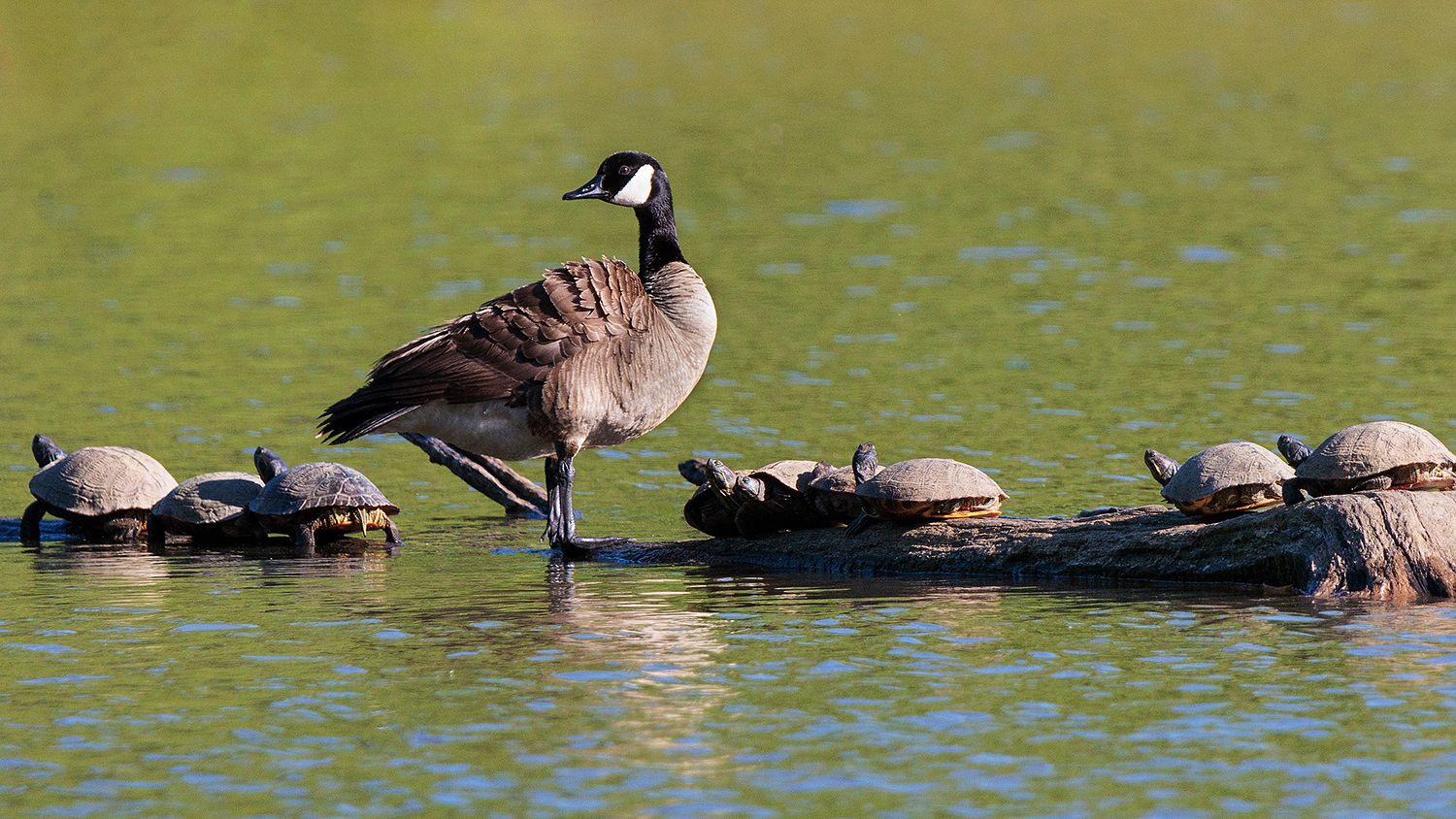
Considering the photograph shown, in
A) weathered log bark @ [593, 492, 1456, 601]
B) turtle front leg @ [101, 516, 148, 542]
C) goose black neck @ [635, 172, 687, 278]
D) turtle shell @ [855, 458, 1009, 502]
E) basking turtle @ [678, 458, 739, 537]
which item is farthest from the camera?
turtle front leg @ [101, 516, 148, 542]

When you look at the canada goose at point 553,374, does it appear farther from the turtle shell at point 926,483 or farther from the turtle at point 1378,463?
the turtle at point 1378,463

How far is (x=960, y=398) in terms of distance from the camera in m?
23.0

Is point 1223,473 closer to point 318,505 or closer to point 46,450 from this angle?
point 318,505

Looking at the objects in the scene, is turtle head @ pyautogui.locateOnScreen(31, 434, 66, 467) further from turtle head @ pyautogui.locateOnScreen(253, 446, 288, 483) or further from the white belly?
the white belly

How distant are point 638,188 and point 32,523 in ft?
19.5

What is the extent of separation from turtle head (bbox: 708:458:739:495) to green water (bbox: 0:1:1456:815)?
705 mm

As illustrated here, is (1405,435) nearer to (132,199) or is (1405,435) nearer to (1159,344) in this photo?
(1159,344)

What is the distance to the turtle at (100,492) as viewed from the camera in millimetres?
16969

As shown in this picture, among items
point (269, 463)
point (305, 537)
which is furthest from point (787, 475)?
point (269, 463)

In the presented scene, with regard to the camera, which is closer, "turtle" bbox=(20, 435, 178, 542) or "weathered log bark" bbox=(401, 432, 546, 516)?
"turtle" bbox=(20, 435, 178, 542)

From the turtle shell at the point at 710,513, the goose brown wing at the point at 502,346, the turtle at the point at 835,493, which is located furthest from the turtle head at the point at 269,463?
the turtle at the point at 835,493

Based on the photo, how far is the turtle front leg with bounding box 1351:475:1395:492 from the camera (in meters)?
13.4

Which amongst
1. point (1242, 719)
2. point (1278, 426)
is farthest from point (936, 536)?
point (1278, 426)

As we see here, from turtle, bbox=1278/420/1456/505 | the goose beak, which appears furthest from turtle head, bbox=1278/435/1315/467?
the goose beak
